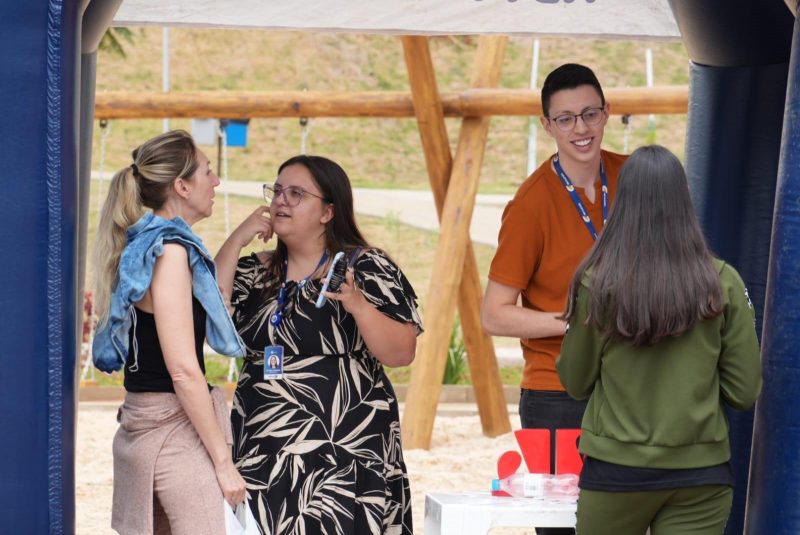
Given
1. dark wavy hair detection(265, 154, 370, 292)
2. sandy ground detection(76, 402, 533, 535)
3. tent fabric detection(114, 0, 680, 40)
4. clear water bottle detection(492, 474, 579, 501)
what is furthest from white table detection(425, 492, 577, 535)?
sandy ground detection(76, 402, 533, 535)

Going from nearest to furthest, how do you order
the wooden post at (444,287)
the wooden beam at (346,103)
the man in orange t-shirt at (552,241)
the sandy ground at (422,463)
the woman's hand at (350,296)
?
the woman's hand at (350,296) < the man in orange t-shirt at (552,241) < the sandy ground at (422,463) < the wooden post at (444,287) < the wooden beam at (346,103)

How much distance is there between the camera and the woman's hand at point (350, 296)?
10.5 feet

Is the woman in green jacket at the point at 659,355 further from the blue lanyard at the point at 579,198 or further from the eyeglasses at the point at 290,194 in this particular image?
the eyeglasses at the point at 290,194

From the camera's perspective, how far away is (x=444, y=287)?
7.59 m

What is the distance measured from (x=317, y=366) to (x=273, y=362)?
118 millimetres

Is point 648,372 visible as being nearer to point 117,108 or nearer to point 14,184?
point 14,184

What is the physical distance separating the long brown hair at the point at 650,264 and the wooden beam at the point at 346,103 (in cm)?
499

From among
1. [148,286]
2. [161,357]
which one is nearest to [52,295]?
[148,286]

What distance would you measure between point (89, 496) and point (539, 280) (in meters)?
3.84

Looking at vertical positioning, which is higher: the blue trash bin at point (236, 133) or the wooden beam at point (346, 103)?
the wooden beam at point (346, 103)

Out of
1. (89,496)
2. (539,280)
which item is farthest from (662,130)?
(539,280)

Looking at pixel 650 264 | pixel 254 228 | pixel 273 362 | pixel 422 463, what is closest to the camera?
pixel 650 264

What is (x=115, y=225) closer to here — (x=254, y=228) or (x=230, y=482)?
(x=254, y=228)

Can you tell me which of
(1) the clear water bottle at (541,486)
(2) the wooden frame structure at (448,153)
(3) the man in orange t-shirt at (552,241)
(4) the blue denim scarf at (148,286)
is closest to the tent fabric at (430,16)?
(3) the man in orange t-shirt at (552,241)
